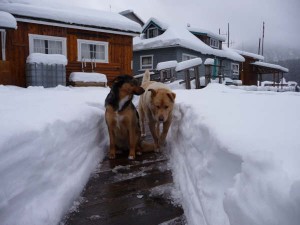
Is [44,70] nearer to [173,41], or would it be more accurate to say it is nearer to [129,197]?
[129,197]

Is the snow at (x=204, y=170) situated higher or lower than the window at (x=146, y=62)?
lower

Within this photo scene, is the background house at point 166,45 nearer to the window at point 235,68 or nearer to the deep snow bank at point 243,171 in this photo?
the window at point 235,68

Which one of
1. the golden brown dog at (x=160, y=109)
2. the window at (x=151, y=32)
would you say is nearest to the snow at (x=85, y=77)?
the golden brown dog at (x=160, y=109)

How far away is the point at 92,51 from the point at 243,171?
508 inches

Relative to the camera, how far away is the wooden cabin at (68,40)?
10617mm

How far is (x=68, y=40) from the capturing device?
12.3 m

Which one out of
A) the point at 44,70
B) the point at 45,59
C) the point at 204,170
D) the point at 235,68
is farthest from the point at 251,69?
the point at 204,170

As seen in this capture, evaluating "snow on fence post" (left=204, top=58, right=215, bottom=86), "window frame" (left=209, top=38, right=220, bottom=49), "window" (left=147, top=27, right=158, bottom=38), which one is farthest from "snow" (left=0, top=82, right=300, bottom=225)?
"window frame" (left=209, top=38, right=220, bottom=49)

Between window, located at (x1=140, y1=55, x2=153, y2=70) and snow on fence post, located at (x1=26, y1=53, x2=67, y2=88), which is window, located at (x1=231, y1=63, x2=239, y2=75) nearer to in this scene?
window, located at (x1=140, y1=55, x2=153, y2=70)

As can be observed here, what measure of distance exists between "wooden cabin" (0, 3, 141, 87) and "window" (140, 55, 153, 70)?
6.82m

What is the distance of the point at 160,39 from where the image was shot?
1977 cm

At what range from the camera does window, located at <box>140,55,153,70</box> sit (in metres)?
21.1

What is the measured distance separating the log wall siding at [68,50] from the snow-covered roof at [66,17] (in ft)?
1.56

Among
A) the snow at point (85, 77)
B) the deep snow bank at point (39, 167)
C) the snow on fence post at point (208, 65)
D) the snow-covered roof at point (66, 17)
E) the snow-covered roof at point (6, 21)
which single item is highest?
the snow-covered roof at point (66, 17)
